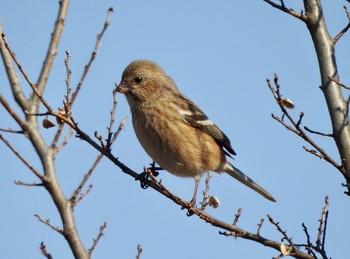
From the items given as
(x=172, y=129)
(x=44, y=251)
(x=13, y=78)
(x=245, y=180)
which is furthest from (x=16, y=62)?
(x=245, y=180)

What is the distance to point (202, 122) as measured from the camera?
7441 mm

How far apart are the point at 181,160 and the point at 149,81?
1275mm

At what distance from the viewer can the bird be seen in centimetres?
673

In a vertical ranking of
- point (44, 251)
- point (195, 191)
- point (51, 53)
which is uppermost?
point (195, 191)

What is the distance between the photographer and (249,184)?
7.64 meters

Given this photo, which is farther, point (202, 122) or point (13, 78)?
point (202, 122)

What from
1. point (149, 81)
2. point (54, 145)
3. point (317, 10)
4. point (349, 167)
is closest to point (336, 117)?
point (349, 167)

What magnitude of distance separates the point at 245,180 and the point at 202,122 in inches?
38.2

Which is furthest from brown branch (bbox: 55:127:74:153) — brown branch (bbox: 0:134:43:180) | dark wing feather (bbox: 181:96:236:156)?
dark wing feather (bbox: 181:96:236:156)

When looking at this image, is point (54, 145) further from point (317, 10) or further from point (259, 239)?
point (317, 10)

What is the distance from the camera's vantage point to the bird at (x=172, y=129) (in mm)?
6727

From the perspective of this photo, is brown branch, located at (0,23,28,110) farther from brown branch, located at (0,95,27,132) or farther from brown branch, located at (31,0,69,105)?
brown branch, located at (0,95,27,132)

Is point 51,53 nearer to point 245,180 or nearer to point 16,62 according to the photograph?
point 16,62

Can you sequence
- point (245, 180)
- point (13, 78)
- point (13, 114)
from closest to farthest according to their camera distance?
1. point (13, 114)
2. point (13, 78)
3. point (245, 180)
